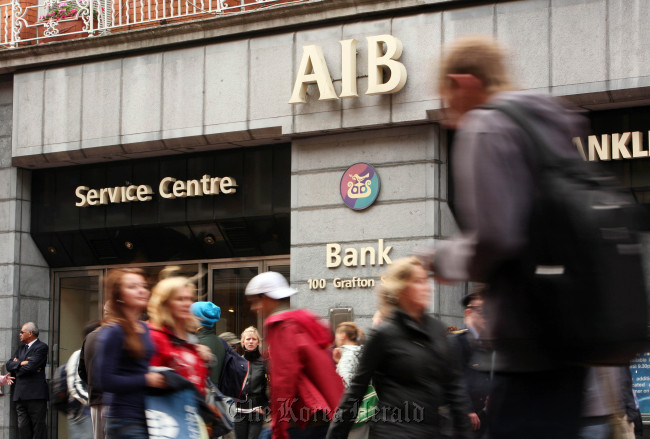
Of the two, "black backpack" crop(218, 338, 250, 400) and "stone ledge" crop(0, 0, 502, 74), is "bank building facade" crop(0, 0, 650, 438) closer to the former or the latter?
"stone ledge" crop(0, 0, 502, 74)

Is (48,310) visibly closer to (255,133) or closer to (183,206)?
(183,206)

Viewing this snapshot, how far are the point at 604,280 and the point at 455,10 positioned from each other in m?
11.5

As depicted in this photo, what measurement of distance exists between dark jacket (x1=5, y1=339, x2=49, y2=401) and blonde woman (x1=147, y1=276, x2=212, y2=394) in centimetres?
1056

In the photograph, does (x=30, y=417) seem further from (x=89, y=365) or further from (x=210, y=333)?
(x=89, y=365)

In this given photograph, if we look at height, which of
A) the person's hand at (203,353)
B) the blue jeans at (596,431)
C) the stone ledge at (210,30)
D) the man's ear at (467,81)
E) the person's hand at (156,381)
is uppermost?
the stone ledge at (210,30)

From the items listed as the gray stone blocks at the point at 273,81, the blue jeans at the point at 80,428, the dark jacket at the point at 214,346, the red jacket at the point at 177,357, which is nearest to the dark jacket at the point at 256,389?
the dark jacket at the point at 214,346

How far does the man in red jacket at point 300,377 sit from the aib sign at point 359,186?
791 cm

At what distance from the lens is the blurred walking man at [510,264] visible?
101 inches

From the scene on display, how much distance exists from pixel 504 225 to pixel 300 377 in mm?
3763

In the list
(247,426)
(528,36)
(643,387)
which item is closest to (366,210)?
(528,36)

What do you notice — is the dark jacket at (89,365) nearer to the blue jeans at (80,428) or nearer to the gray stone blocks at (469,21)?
the blue jeans at (80,428)

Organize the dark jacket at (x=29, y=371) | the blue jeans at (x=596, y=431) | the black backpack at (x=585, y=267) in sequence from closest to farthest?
the black backpack at (x=585, y=267), the blue jeans at (x=596, y=431), the dark jacket at (x=29, y=371)

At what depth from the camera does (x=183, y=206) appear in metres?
16.6

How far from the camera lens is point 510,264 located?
103 inches
